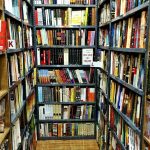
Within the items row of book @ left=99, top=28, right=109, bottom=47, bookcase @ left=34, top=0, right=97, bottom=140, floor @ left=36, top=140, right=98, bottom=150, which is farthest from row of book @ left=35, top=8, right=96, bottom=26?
floor @ left=36, top=140, right=98, bottom=150

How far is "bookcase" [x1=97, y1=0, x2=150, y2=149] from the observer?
4.96 ft

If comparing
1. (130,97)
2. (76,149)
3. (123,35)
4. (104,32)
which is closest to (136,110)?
(130,97)

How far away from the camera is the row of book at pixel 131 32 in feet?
4.95

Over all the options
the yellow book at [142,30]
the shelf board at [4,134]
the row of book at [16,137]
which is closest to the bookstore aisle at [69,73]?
the row of book at [16,137]

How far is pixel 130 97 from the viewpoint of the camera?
1.82m

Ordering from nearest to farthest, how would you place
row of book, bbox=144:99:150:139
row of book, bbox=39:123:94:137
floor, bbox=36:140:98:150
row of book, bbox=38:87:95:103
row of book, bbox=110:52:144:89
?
1. row of book, bbox=144:99:150:139
2. row of book, bbox=110:52:144:89
3. floor, bbox=36:140:98:150
4. row of book, bbox=38:87:95:103
5. row of book, bbox=39:123:94:137

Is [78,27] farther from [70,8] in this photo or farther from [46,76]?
[46,76]

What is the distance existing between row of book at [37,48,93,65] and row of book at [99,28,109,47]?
0.93 ft

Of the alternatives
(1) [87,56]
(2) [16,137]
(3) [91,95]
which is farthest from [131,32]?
(3) [91,95]

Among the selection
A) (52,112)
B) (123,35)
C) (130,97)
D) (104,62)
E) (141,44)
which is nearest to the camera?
(141,44)

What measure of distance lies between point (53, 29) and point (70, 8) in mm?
415

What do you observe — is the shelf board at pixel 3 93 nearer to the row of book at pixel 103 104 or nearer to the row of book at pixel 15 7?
the row of book at pixel 15 7

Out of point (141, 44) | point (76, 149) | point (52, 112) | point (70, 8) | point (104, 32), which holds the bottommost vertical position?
point (76, 149)

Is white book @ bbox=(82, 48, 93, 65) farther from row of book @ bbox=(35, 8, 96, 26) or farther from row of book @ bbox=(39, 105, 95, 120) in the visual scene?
row of book @ bbox=(39, 105, 95, 120)
